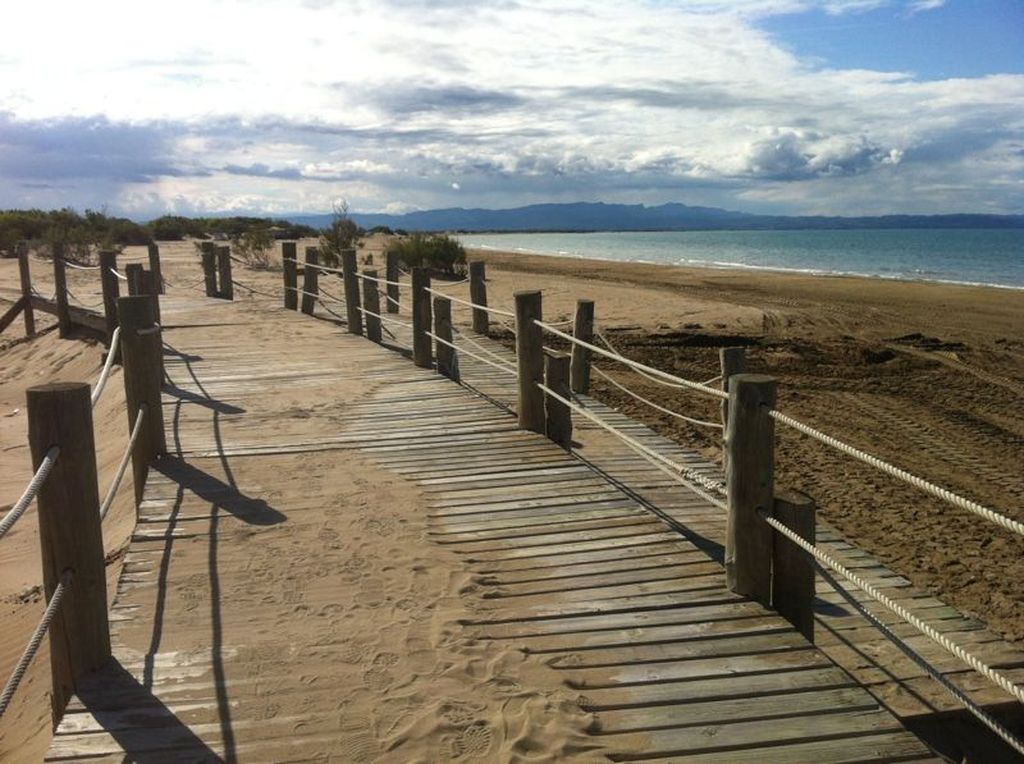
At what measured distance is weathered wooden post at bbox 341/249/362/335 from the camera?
12.0 meters

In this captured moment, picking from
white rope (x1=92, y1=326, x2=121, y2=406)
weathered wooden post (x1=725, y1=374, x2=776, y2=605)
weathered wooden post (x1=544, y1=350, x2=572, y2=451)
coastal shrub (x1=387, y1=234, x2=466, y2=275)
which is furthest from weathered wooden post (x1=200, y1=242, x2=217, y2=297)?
weathered wooden post (x1=725, y1=374, x2=776, y2=605)

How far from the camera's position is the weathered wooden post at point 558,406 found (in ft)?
20.4

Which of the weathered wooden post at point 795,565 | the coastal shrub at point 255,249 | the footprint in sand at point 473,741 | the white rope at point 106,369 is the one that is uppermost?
the coastal shrub at point 255,249

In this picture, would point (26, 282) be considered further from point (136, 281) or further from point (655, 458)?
point (655, 458)

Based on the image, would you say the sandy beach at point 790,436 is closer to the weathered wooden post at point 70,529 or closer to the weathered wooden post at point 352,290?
the weathered wooden post at point 70,529

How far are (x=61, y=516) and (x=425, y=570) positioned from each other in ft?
5.42

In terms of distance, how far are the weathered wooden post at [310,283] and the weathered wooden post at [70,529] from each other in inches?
448

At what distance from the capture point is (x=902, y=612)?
281 centimetres

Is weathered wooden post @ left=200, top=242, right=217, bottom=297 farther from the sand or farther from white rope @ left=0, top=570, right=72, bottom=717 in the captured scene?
white rope @ left=0, top=570, right=72, bottom=717

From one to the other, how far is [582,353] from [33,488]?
7.18 meters

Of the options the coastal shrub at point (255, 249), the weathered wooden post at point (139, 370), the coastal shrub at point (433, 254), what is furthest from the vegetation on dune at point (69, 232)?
the weathered wooden post at point (139, 370)

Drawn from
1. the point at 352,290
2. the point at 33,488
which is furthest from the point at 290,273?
the point at 33,488

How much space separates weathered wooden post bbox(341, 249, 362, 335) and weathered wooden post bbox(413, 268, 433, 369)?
2660mm

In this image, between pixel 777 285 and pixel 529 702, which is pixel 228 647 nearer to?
pixel 529 702
